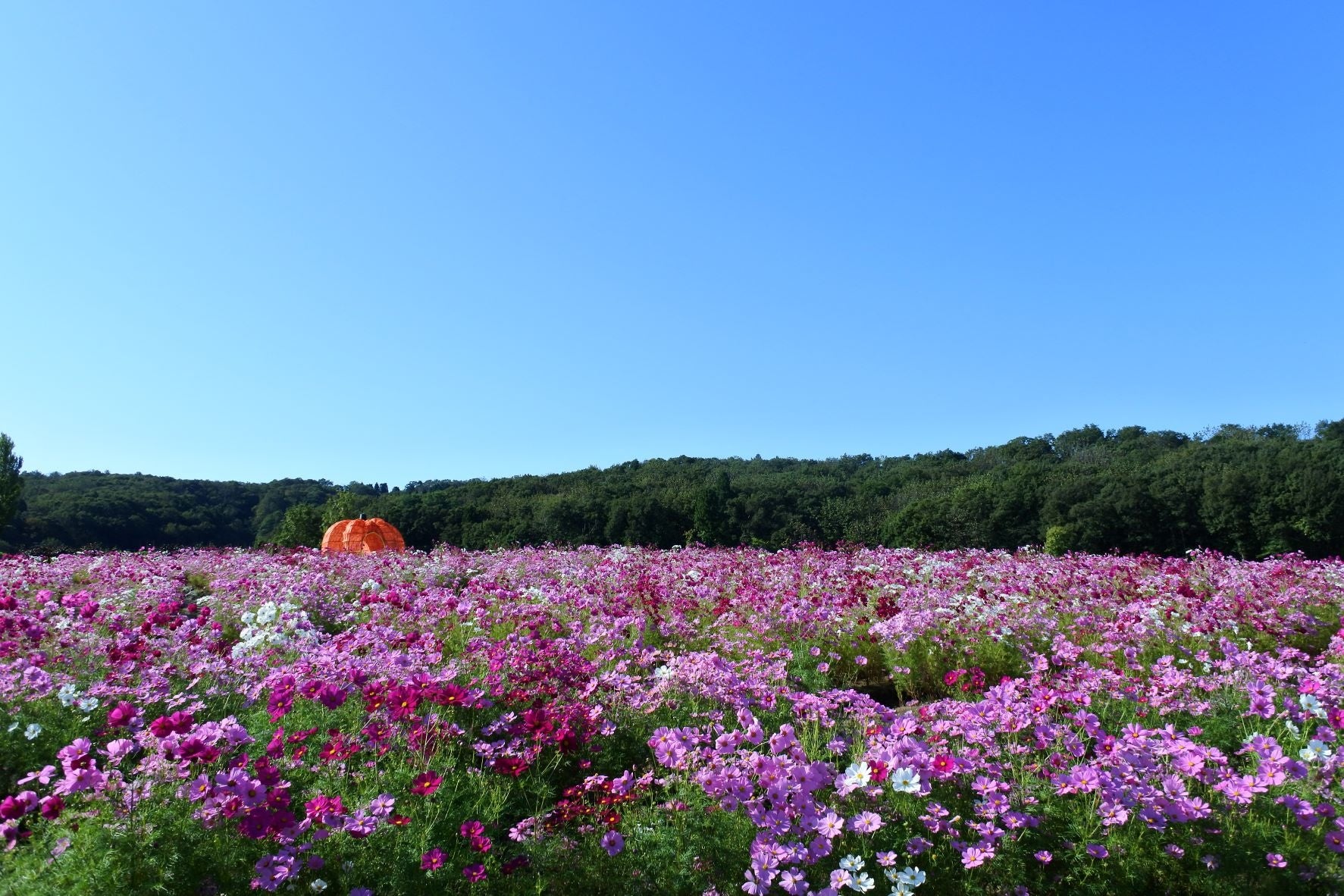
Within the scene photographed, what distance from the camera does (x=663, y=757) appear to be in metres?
2.88

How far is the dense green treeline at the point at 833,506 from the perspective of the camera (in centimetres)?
3506

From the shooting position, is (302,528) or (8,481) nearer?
(8,481)

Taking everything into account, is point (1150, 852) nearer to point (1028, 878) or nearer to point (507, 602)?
point (1028, 878)

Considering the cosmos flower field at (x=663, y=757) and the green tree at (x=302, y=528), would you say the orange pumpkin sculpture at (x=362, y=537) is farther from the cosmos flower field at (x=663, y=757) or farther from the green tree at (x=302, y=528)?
the green tree at (x=302, y=528)

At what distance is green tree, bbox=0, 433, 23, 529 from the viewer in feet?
87.6

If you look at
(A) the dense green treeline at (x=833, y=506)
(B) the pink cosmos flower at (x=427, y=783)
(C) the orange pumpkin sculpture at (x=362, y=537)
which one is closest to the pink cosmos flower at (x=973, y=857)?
(B) the pink cosmos flower at (x=427, y=783)

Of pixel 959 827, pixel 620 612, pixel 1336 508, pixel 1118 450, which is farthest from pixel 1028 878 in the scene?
pixel 1118 450

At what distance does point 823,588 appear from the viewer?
7.52m

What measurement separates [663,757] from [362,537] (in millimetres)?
17156

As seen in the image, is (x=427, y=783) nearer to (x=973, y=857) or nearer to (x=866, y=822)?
(x=866, y=822)

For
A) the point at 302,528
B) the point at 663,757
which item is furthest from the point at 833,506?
the point at 663,757

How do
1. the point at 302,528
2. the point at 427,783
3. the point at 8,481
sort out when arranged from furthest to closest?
the point at 302,528 → the point at 8,481 → the point at 427,783

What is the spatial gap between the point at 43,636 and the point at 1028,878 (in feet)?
19.2

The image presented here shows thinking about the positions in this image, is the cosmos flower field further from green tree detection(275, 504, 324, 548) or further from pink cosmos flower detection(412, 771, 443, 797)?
green tree detection(275, 504, 324, 548)
